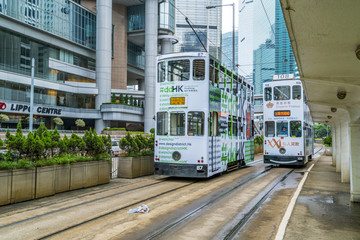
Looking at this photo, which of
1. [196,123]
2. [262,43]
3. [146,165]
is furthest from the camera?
[262,43]

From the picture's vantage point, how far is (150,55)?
57.7m

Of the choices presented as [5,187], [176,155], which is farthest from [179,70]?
[5,187]

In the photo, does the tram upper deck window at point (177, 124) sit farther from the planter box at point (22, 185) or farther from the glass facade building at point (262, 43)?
the glass facade building at point (262, 43)

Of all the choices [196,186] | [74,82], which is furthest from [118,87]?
[196,186]

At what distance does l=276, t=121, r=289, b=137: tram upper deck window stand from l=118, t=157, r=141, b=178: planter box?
32.9 ft

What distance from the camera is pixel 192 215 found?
8.23 meters

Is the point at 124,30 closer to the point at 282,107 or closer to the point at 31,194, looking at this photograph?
the point at 282,107

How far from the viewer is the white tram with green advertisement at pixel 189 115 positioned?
1380 cm

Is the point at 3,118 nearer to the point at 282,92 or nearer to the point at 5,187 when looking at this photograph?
the point at 282,92

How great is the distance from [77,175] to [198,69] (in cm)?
654

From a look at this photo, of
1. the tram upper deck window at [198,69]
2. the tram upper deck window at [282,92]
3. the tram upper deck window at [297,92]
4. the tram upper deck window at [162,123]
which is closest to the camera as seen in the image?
the tram upper deck window at [198,69]

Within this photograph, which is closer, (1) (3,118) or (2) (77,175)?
(2) (77,175)

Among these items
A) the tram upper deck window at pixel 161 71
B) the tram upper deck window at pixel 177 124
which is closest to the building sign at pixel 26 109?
the tram upper deck window at pixel 161 71

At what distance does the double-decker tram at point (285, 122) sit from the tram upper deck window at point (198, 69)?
846 centimetres
